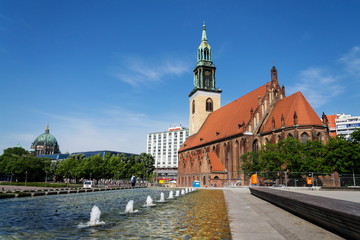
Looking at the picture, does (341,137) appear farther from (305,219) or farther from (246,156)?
(305,219)

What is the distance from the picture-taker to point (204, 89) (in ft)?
268

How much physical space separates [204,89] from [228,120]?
58.9 ft

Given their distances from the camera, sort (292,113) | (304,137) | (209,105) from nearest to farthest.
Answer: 1. (304,137)
2. (292,113)
3. (209,105)

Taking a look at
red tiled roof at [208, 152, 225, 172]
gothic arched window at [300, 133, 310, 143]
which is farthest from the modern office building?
gothic arched window at [300, 133, 310, 143]

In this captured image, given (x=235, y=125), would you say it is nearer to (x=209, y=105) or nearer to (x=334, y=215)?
(x=209, y=105)

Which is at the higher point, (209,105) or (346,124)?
(346,124)

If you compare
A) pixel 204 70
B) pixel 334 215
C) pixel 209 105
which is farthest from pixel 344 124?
pixel 334 215

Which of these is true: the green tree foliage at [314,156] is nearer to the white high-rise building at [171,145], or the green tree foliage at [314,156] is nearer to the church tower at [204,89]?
the church tower at [204,89]

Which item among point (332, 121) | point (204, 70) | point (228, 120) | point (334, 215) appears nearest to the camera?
point (334, 215)

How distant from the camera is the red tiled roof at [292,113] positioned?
4723 centimetres

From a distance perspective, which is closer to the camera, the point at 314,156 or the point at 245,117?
the point at 314,156

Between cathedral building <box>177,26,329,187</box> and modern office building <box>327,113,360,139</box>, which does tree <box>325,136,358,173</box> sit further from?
modern office building <box>327,113,360,139</box>

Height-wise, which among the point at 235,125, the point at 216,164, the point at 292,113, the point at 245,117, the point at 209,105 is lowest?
the point at 216,164

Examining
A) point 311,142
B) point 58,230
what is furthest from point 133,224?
point 311,142
